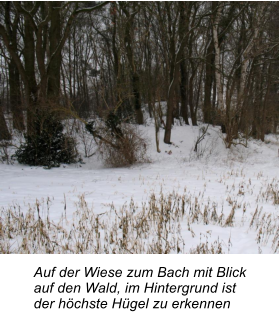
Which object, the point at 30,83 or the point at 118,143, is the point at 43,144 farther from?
the point at 30,83

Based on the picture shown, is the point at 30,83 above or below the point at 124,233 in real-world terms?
above

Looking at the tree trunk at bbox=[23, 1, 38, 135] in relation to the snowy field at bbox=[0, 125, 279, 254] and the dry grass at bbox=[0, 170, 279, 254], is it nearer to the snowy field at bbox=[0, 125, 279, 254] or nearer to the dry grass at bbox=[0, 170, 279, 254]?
the snowy field at bbox=[0, 125, 279, 254]

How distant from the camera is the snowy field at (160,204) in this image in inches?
130

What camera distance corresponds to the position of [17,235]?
3604mm

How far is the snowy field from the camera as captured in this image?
331 centimetres

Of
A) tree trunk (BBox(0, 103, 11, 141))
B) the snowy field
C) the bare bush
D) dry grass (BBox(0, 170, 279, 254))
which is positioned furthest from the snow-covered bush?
dry grass (BBox(0, 170, 279, 254))

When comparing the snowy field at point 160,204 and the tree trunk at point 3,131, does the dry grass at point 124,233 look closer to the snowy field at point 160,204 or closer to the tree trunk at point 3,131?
the snowy field at point 160,204

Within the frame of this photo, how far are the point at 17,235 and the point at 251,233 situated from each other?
3.55 metres

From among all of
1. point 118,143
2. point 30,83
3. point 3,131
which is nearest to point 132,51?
point 30,83

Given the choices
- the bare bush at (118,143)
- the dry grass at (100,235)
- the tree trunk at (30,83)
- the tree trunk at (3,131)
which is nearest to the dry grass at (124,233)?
the dry grass at (100,235)

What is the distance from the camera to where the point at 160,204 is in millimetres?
5145
